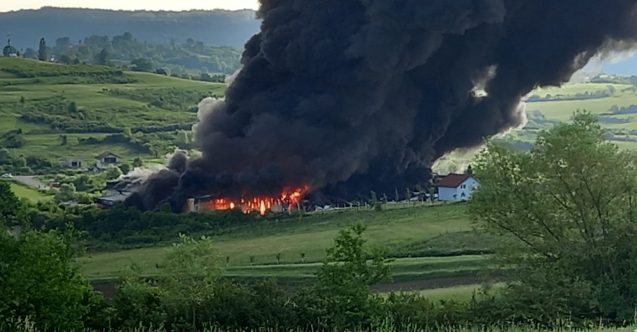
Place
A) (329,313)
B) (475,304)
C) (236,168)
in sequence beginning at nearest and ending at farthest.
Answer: (329,313), (475,304), (236,168)

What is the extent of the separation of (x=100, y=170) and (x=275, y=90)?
43424mm

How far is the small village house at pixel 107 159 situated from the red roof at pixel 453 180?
177 feet

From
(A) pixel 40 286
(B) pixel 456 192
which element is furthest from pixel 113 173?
(A) pixel 40 286

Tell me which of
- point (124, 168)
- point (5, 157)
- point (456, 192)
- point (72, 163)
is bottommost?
point (456, 192)

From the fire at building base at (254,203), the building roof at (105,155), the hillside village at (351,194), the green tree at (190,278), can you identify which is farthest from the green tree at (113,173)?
the green tree at (190,278)

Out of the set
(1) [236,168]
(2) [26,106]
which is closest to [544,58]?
(1) [236,168]

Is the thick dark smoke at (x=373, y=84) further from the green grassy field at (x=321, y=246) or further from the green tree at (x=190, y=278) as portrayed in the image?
the green tree at (x=190, y=278)

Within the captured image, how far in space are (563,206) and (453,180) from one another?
49.5 meters

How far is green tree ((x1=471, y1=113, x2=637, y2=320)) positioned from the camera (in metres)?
30.5

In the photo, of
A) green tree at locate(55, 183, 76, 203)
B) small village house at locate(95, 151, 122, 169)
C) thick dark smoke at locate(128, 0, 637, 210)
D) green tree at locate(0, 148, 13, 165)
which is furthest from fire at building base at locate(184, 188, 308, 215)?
green tree at locate(0, 148, 13, 165)

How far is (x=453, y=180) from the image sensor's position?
82.3 meters

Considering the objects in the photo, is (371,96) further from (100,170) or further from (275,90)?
(100,170)

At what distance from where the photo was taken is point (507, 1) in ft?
279

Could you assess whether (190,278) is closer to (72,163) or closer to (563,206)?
(563,206)
